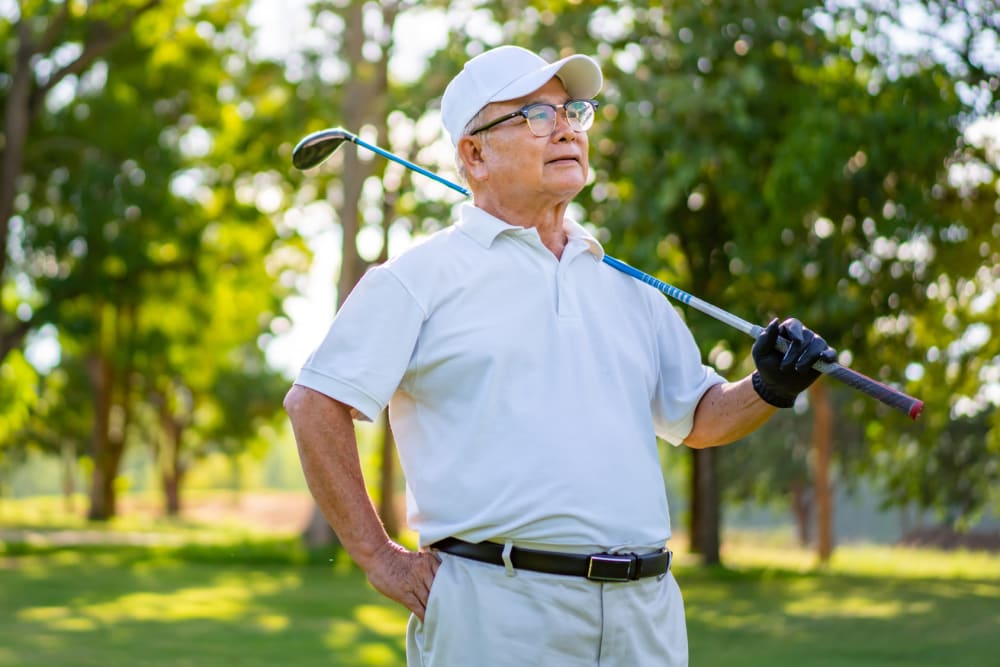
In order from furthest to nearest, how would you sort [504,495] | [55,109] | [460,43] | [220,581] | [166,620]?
[55,109] < [220,581] < [460,43] < [166,620] < [504,495]

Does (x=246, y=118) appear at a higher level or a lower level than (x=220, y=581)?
higher

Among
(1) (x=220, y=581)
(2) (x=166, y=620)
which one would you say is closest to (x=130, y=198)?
(1) (x=220, y=581)

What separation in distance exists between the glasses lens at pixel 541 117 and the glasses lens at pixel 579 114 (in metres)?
0.05

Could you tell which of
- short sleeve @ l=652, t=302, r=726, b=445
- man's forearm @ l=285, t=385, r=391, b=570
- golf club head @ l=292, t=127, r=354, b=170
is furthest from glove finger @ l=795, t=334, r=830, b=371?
golf club head @ l=292, t=127, r=354, b=170

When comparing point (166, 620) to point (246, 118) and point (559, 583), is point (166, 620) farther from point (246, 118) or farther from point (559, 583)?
point (246, 118)

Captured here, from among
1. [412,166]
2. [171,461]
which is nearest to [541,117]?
[412,166]

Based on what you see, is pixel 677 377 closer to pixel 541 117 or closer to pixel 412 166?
pixel 541 117

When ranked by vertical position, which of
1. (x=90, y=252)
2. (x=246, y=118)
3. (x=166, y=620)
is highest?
(x=246, y=118)

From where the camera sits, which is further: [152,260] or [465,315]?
[152,260]

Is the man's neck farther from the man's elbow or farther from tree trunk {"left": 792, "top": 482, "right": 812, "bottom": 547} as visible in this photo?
tree trunk {"left": 792, "top": 482, "right": 812, "bottom": 547}

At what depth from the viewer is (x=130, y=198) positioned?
887 inches

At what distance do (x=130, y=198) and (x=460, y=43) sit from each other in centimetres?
910

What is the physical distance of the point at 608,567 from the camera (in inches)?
118

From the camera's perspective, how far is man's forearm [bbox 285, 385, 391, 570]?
9.96ft
